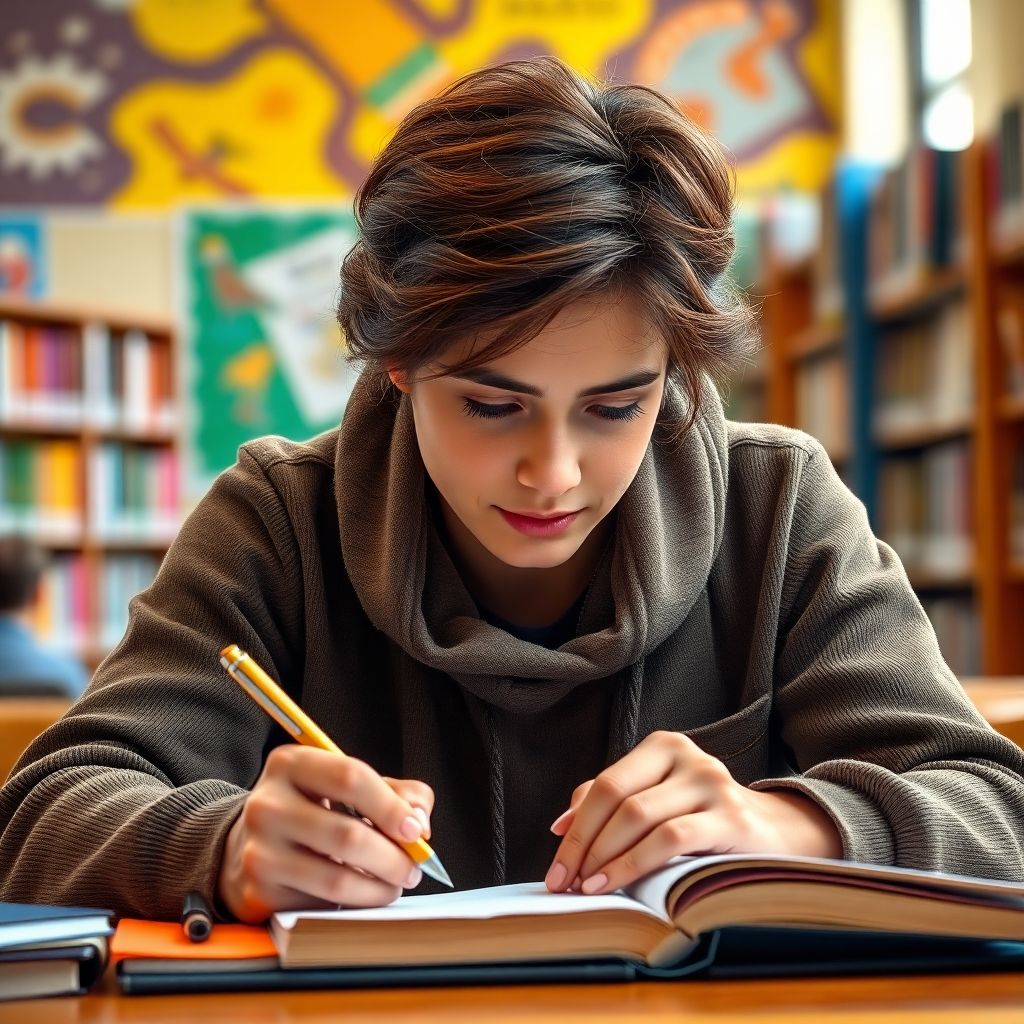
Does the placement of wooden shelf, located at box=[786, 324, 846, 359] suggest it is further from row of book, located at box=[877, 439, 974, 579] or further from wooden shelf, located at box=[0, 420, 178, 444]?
wooden shelf, located at box=[0, 420, 178, 444]

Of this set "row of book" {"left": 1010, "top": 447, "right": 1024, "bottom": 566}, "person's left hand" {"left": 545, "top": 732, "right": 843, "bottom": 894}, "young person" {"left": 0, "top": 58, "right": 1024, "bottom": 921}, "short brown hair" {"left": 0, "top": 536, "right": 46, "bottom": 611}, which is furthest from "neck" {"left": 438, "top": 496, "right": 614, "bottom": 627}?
"short brown hair" {"left": 0, "top": 536, "right": 46, "bottom": 611}

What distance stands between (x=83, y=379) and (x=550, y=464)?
4.80m

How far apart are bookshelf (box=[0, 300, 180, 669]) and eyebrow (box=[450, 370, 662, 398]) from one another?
15.1 feet

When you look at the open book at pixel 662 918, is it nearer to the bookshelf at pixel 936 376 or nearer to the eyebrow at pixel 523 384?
the eyebrow at pixel 523 384

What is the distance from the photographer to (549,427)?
1.08 metres

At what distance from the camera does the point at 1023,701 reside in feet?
4.87

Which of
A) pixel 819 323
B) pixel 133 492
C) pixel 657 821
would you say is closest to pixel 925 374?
pixel 819 323

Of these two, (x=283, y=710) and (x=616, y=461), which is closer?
(x=283, y=710)

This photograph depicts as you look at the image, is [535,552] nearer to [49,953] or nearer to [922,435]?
[49,953]

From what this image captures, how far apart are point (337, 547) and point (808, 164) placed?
5571 millimetres

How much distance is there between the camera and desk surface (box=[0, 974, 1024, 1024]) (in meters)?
0.73

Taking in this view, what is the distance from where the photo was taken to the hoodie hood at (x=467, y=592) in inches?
48.1

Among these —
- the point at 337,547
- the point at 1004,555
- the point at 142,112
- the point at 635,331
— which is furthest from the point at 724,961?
the point at 142,112

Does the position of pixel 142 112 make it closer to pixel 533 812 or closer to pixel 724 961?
pixel 533 812
